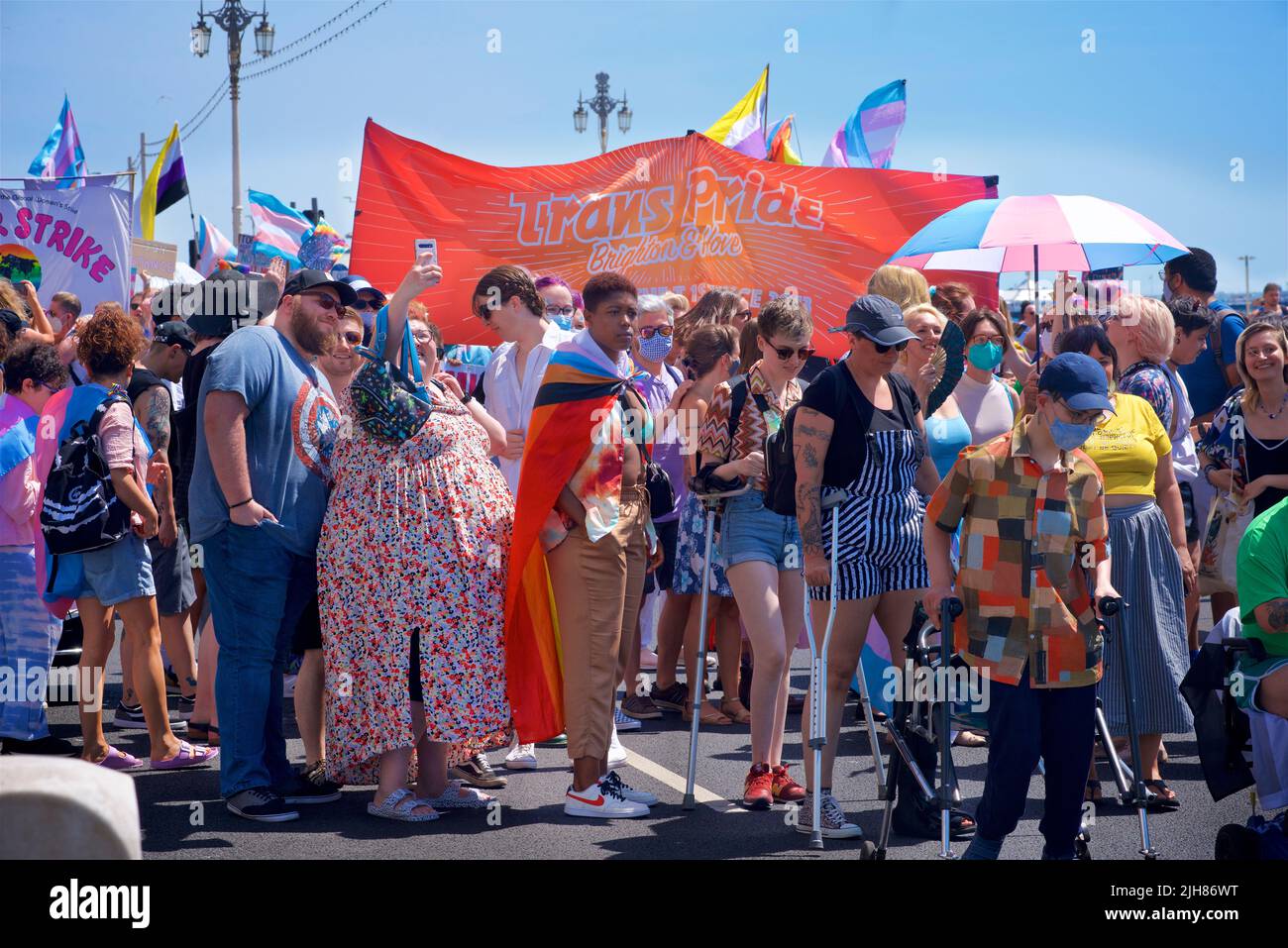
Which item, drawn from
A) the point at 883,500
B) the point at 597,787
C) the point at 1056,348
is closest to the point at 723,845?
the point at 597,787

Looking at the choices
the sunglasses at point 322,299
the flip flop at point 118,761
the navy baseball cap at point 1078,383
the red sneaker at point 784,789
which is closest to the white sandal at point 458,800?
the red sneaker at point 784,789

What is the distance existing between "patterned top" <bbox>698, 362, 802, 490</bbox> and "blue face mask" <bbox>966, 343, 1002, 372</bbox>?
4.29ft

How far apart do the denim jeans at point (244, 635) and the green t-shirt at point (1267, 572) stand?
3853 millimetres

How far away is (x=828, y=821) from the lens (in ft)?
19.3

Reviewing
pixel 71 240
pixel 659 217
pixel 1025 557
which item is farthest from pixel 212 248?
pixel 1025 557

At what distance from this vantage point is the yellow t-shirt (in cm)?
645

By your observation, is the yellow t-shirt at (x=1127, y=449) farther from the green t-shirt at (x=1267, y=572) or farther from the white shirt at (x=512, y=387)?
the white shirt at (x=512, y=387)

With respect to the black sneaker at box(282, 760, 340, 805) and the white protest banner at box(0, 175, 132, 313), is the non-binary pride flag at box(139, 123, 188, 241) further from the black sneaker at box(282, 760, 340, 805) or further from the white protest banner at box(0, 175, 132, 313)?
the black sneaker at box(282, 760, 340, 805)

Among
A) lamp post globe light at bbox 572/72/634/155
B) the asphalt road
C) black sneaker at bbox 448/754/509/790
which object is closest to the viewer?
the asphalt road

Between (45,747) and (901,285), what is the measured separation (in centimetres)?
512

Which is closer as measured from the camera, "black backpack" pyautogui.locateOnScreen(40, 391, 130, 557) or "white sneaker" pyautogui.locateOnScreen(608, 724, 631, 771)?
"black backpack" pyautogui.locateOnScreen(40, 391, 130, 557)

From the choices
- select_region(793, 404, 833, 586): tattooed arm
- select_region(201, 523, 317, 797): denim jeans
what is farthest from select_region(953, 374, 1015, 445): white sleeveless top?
select_region(201, 523, 317, 797): denim jeans

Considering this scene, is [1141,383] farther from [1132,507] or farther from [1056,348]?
[1132,507]

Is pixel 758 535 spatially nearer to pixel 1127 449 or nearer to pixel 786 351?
pixel 786 351
